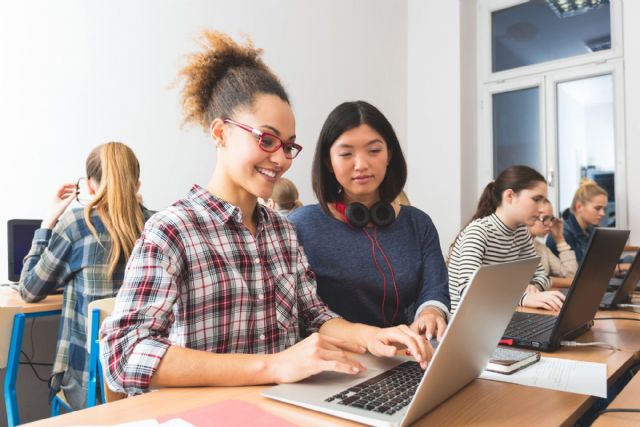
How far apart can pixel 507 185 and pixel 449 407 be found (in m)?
1.73

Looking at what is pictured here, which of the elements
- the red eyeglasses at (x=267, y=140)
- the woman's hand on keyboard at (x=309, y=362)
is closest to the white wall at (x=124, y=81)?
the red eyeglasses at (x=267, y=140)

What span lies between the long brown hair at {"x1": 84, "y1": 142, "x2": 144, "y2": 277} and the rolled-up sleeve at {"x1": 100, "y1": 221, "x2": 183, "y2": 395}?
1324mm

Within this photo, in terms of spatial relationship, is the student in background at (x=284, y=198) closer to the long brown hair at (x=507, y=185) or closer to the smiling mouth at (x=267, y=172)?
the long brown hair at (x=507, y=185)

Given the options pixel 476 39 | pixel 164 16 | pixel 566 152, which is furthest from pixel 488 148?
pixel 164 16

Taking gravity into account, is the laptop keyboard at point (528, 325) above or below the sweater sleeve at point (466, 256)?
below

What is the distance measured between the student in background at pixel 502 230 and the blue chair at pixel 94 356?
1.20 m

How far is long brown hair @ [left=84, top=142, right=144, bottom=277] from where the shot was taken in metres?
2.19

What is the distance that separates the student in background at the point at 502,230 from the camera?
204cm

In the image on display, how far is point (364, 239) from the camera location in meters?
1.53

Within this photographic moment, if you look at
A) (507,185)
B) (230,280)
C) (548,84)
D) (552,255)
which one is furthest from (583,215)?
(230,280)

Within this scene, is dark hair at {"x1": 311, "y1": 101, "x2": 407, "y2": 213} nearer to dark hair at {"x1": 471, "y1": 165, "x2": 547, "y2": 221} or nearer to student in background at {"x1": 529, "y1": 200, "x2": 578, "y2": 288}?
dark hair at {"x1": 471, "y1": 165, "x2": 547, "y2": 221}

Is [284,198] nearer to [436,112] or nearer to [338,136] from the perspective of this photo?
[338,136]

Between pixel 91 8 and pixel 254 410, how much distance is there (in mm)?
3106

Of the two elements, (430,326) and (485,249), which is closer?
(430,326)
